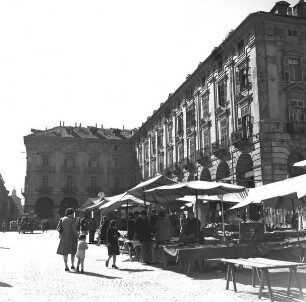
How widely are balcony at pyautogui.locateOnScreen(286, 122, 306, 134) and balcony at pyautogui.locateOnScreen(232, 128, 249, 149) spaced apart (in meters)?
2.55

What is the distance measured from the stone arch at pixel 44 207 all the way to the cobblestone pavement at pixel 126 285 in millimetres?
46257

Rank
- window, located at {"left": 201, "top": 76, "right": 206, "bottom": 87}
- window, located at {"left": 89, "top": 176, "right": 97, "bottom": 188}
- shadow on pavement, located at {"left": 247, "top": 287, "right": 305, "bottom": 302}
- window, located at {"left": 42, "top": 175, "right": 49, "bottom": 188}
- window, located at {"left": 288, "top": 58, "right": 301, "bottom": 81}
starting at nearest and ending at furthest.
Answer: shadow on pavement, located at {"left": 247, "top": 287, "right": 305, "bottom": 302} < window, located at {"left": 288, "top": 58, "right": 301, "bottom": 81} < window, located at {"left": 201, "top": 76, "right": 206, "bottom": 87} < window, located at {"left": 42, "top": 175, "right": 49, "bottom": 188} < window, located at {"left": 89, "top": 176, "right": 97, "bottom": 188}

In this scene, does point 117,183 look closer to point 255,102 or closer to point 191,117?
point 191,117

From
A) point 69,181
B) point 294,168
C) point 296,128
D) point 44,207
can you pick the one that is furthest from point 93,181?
point 296,128

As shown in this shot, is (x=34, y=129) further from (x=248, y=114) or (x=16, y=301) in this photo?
(x=16, y=301)

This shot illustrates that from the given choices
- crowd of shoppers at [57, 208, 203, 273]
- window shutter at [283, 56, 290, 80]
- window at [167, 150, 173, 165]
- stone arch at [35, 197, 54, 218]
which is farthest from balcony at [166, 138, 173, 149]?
crowd of shoppers at [57, 208, 203, 273]

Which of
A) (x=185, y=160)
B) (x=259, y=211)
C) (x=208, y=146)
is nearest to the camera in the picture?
(x=259, y=211)

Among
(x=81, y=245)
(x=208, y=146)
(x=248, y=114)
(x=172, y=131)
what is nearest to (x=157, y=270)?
(x=81, y=245)

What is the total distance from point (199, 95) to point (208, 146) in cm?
465

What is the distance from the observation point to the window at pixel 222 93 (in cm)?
3003

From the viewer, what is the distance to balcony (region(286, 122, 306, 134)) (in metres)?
25.0

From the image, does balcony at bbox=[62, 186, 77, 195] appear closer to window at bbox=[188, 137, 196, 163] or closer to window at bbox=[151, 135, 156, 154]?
window at bbox=[151, 135, 156, 154]

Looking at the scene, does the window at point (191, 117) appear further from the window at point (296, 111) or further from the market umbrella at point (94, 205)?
the window at point (296, 111)

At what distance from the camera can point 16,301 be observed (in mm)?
7488
